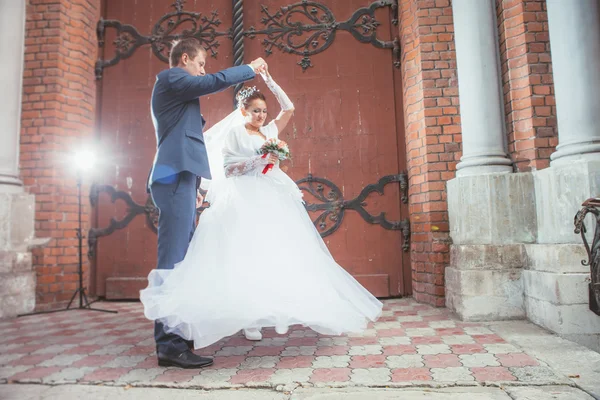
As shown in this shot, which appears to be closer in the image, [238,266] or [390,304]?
[238,266]


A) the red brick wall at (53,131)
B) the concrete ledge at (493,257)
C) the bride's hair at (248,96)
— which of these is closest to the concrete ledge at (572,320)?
the concrete ledge at (493,257)

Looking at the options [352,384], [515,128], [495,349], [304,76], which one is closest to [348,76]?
[304,76]

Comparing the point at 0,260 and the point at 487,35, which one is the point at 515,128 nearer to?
the point at 487,35

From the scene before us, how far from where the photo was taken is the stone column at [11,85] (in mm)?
3967

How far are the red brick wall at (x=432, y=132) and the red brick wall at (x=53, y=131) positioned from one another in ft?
11.4

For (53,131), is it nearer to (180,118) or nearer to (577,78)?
(180,118)

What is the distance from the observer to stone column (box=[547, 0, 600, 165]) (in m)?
2.76

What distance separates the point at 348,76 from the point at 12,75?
11.3 ft

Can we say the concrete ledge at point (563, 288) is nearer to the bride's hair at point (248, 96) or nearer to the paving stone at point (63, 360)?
the bride's hair at point (248, 96)

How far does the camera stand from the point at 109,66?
4605 mm

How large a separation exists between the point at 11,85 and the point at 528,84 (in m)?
4.78

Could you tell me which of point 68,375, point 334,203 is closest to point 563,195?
point 334,203

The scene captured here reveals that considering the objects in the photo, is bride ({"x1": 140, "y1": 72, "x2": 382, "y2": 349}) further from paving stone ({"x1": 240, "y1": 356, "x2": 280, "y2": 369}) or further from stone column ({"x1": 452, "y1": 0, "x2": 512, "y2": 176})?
stone column ({"x1": 452, "y1": 0, "x2": 512, "y2": 176})

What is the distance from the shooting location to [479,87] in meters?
3.33
